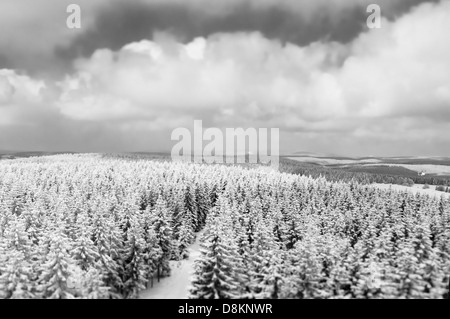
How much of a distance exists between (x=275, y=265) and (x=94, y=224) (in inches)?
1282

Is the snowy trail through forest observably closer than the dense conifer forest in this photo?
No

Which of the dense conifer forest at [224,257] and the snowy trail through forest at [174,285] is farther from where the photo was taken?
the snowy trail through forest at [174,285]

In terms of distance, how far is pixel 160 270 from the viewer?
54844mm

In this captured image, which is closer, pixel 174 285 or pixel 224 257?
pixel 224 257

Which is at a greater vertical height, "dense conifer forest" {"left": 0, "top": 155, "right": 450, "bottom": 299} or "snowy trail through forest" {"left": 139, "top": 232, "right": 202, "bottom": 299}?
"dense conifer forest" {"left": 0, "top": 155, "right": 450, "bottom": 299}

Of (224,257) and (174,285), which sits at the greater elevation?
(224,257)

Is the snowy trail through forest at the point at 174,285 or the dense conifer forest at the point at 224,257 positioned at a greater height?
the dense conifer forest at the point at 224,257

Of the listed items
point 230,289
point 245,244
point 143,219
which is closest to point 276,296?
point 230,289
